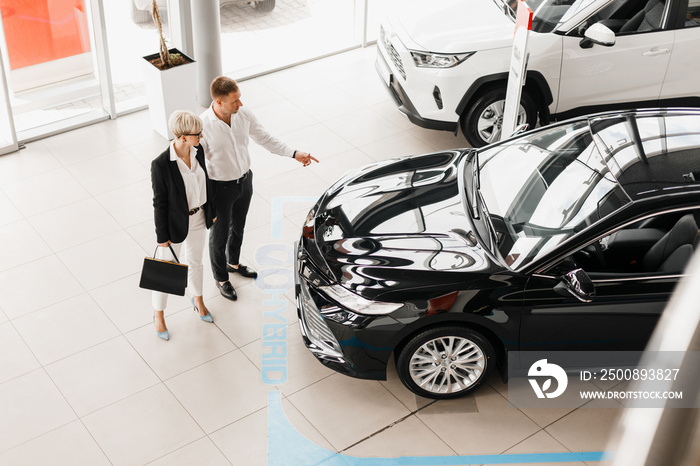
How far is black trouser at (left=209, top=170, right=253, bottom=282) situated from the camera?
504cm

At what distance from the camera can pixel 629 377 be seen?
4812 mm

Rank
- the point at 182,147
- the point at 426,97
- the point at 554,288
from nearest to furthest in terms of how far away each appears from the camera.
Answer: the point at 554,288 → the point at 182,147 → the point at 426,97

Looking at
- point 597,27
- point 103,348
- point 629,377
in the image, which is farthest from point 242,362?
point 597,27

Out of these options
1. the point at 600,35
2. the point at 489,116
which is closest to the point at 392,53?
the point at 489,116

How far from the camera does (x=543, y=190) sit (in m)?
4.59

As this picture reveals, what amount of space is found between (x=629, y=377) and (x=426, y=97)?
327 centimetres

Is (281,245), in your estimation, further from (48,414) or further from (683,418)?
(683,418)

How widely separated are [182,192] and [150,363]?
1.30 metres

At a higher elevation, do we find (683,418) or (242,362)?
(683,418)

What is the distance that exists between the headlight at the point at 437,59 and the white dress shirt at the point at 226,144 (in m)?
2.35

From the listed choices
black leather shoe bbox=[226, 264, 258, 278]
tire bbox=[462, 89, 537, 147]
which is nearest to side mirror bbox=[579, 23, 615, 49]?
tire bbox=[462, 89, 537, 147]

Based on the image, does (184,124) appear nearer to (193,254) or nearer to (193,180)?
(193,180)

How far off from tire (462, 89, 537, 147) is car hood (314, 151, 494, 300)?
1740 millimetres

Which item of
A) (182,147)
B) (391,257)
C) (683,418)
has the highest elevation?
(683,418)
